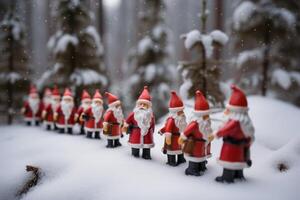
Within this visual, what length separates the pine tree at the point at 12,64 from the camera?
10.8m

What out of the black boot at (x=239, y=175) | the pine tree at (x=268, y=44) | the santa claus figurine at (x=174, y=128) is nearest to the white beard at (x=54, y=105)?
the santa claus figurine at (x=174, y=128)

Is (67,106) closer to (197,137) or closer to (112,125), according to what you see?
(112,125)

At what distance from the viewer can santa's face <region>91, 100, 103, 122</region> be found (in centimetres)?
759

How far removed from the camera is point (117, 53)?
1441 inches

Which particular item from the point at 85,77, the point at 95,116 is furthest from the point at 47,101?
the point at 95,116

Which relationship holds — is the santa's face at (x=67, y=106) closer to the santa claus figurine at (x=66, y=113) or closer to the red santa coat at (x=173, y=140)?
the santa claus figurine at (x=66, y=113)

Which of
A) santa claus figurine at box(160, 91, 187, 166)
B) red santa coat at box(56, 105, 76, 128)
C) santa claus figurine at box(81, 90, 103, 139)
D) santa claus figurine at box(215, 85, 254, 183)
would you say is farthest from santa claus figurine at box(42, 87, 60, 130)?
santa claus figurine at box(215, 85, 254, 183)

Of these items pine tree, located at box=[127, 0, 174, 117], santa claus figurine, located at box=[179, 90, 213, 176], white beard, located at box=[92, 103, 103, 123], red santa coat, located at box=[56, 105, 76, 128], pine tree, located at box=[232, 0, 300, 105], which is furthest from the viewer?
pine tree, located at box=[127, 0, 174, 117]

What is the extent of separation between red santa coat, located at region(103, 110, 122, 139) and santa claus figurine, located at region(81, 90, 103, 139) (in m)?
0.89

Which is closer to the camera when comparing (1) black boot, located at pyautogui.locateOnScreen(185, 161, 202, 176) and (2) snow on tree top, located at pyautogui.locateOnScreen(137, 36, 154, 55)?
(1) black boot, located at pyautogui.locateOnScreen(185, 161, 202, 176)

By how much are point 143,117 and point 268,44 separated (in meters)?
5.96

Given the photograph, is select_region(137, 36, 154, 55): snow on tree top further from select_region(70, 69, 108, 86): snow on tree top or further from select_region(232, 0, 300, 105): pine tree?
select_region(232, 0, 300, 105): pine tree

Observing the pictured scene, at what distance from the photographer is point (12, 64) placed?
1102 centimetres

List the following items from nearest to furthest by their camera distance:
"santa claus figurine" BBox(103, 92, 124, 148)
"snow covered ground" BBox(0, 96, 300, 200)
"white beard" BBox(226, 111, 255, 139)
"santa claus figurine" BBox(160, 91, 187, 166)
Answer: "snow covered ground" BBox(0, 96, 300, 200) → "white beard" BBox(226, 111, 255, 139) → "santa claus figurine" BBox(160, 91, 187, 166) → "santa claus figurine" BBox(103, 92, 124, 148)
